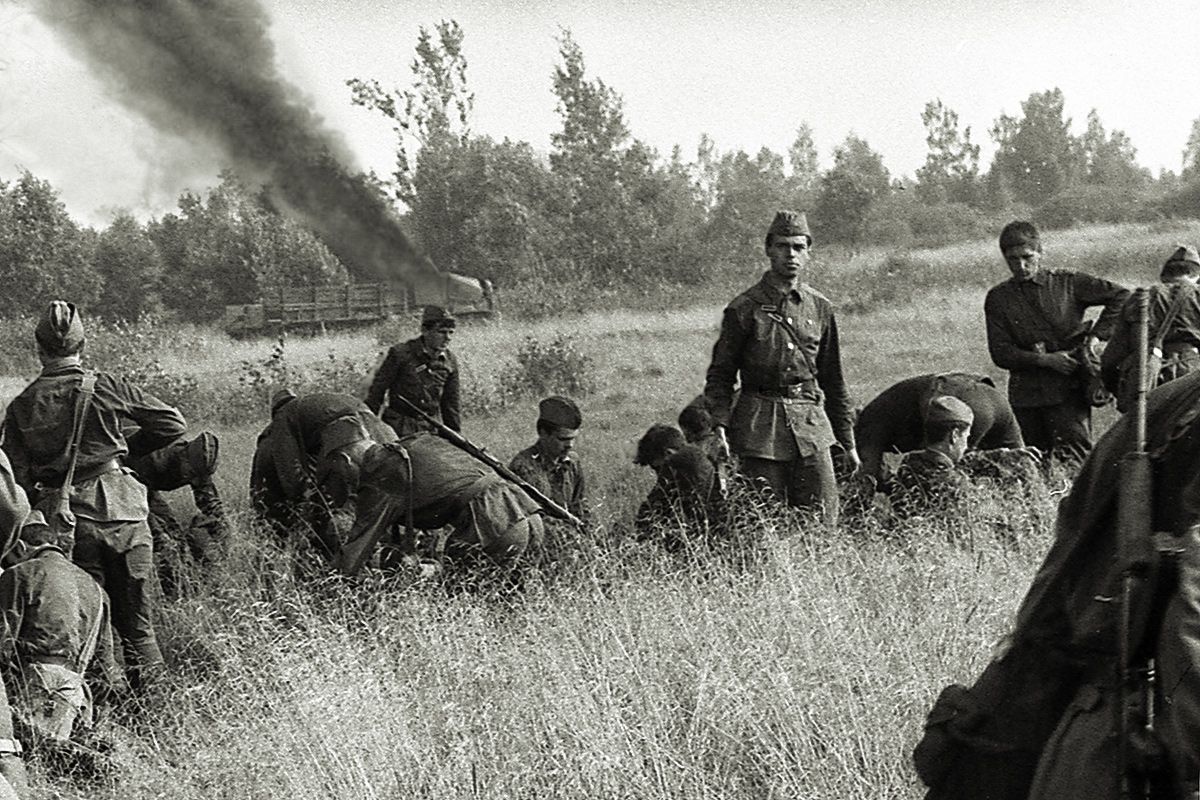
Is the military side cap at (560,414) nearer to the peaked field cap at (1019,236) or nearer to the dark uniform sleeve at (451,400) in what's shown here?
the dark uniform sleeve at (451,400)

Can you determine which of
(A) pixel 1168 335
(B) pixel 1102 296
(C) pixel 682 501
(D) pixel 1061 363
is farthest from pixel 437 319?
(A) pixel 1168 335

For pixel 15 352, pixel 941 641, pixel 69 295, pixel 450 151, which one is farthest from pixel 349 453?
pixel 450 151

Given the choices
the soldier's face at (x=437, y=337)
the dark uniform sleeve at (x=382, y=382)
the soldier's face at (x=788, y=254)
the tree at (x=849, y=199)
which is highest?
the tree at (x=849, y=199)

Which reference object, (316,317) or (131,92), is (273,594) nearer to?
(131,92)

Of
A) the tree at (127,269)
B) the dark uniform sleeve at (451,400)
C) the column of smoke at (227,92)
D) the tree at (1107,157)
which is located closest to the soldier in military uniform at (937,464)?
the dark uniform sleeve at (451,400)

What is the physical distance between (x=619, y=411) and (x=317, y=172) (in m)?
5.17

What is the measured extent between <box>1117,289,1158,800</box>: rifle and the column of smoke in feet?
44.3

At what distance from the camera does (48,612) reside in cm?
546

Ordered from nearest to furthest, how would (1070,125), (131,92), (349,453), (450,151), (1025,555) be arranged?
(1025,555)
(349,453)
(131,92)
(450,151)
(1070,125)

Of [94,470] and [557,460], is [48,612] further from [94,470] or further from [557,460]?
[557,460]

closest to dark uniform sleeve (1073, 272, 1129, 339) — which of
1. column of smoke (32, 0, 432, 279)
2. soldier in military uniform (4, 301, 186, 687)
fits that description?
soldier in military uniform (4, 301, 186, 687)

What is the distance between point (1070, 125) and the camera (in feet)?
114

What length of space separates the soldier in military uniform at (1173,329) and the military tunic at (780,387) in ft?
4.77

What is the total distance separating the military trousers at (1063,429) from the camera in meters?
8.34
